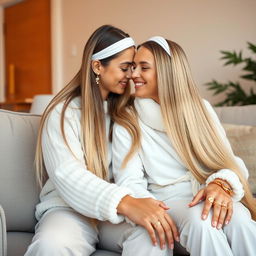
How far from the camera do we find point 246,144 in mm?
1623

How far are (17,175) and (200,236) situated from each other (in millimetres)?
704

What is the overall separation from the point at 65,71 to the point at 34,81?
63 cm

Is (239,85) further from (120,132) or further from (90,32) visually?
(90,32)

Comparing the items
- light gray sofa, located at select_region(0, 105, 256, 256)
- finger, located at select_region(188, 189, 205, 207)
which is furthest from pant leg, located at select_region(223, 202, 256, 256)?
light gray sofa, located at select_region(0, 105, 256, 256)

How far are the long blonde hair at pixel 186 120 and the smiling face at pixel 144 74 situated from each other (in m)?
0.02

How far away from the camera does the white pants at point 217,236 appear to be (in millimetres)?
1016

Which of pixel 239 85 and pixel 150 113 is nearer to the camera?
pixel 150 113

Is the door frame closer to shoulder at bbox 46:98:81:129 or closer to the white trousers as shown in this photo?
shoulder at bbox 46:98:81:129

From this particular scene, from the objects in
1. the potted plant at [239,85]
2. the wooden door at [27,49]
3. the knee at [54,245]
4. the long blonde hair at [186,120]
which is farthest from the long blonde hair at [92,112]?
the wooden door at [27,49]

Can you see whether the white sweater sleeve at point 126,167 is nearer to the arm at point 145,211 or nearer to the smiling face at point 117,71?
the arm at point 145,211

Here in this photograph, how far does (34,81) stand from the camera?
15.1ft

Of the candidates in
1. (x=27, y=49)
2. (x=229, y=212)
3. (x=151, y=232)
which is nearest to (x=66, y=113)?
(x=151, y=232)

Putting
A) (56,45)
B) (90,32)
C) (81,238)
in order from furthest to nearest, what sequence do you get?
(56,45), (90,32), (81,238)

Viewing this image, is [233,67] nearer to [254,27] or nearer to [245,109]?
[254,27]
